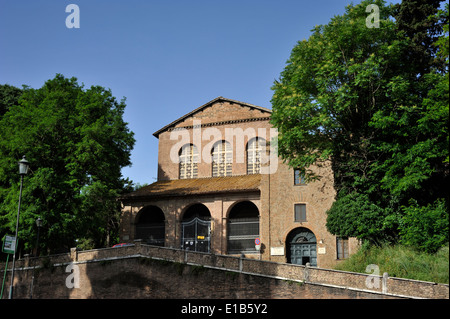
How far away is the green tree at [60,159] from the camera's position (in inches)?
1114

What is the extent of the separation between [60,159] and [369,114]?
60.8 ft

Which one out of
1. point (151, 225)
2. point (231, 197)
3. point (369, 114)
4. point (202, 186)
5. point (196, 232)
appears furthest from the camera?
point (151, 225)

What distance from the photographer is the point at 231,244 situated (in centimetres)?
3312

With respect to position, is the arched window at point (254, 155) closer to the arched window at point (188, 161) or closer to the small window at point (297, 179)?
the arched window at point (188, 161)

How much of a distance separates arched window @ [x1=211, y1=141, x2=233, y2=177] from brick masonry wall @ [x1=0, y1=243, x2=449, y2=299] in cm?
1282

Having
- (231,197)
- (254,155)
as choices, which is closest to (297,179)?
(231,197)

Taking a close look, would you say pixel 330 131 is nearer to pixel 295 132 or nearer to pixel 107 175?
pixel 295 132

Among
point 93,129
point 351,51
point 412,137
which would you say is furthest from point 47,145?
point 412,137

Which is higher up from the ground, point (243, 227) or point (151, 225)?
point (151, 225)

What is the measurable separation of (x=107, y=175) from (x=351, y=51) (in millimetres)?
16312

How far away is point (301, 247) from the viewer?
30484mm

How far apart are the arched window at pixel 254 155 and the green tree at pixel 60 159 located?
968cm

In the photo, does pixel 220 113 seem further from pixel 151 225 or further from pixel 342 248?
pixel 342 248

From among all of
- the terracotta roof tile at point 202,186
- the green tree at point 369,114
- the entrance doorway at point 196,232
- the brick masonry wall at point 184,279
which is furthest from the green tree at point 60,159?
the green tree at point 369,114
